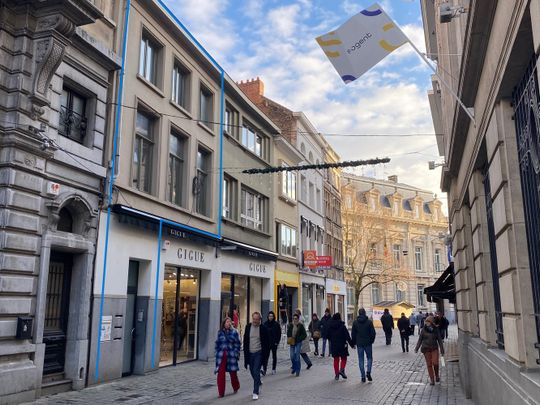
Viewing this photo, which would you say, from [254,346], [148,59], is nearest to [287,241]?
[148,59]

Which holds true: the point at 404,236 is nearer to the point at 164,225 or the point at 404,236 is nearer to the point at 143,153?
the point at 164,225

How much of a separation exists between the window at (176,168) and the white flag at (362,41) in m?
9.86

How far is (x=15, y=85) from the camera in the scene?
10.4 metres

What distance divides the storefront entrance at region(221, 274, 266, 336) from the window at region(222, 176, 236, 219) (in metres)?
2.62

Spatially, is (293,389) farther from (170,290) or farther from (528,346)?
(528,346)

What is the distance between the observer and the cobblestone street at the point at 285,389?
424 inches

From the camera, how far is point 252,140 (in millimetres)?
25047

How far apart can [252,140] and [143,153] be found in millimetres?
9927

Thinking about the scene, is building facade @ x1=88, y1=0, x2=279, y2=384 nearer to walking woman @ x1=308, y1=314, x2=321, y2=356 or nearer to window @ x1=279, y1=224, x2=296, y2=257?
walking woman @ x1=308, y1=314, x2=321, y2=356

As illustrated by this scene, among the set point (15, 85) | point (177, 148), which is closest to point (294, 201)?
point (177, 148)

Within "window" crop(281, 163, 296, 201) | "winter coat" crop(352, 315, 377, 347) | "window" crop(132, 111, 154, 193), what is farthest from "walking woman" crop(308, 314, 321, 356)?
"window" crop(132, 111, 154, 193)

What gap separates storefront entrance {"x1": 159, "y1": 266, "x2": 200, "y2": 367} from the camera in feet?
53.7

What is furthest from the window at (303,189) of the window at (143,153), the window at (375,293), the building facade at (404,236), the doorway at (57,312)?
the window at (375,293)

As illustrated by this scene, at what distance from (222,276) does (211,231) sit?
2079mm
